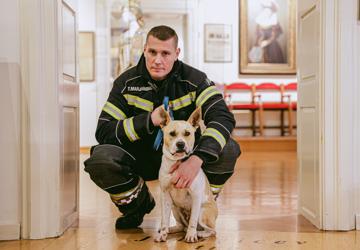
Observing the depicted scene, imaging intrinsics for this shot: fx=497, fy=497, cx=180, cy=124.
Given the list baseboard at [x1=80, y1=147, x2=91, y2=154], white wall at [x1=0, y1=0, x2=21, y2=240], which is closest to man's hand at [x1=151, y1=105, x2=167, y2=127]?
white wall at [x1=0, y1=0, x2=21, y2=240]

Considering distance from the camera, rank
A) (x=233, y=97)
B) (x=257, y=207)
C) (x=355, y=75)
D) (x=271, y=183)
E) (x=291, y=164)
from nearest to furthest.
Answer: (x=355, y=75)
(x=257, y=207)
(x=271, y=183)
(x=291, y=164)
(x=233, y=97)

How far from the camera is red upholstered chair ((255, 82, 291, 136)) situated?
978 cm

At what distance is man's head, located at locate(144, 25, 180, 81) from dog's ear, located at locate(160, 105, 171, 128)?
0.28 meters

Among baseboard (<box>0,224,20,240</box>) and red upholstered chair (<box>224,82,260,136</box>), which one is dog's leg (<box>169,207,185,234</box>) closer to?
baseboard (<box>0,224,20,240</box>)

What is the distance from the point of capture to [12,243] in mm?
2492

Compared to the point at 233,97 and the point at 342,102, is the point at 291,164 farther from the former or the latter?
the point at 342,102

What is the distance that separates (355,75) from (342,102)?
0.18 metres

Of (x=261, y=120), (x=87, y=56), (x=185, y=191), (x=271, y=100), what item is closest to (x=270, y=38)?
(x=271, y=100)

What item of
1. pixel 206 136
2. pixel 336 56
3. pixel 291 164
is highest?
pixel 336 56

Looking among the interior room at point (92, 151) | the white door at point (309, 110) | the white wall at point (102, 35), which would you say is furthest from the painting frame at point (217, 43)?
the white door at point (309, 110)

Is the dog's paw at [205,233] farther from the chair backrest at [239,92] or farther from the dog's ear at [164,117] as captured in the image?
the chair backrest at [239,92]

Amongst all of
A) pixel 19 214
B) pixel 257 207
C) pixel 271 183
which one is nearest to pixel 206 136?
pixel 19 214

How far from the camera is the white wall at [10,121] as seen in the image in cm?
256

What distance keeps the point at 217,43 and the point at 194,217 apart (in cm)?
804
